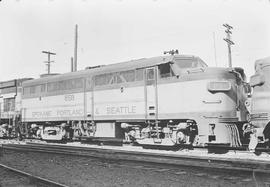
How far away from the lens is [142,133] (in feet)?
43.4

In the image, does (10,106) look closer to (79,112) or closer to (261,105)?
(79,112)

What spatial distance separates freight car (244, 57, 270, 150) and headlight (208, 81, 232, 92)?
1.92 meters

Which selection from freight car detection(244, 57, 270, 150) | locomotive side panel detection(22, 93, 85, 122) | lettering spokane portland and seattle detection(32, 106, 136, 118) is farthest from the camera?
locomotive side panel detection(22, 93, 85, 122)

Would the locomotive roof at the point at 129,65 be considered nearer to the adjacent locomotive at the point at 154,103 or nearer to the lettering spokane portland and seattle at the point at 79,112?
the adjacent locomotive at the point at 154,103

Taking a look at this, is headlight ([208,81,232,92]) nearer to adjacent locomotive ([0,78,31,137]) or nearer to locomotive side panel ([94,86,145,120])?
locomotive side panel ([94,86,145,120])

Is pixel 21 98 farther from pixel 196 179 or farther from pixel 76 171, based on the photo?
pixel 196 179

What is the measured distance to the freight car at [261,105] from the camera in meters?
8.72

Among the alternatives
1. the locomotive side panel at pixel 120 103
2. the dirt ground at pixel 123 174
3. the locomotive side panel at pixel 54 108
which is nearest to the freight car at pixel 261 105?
the dirt ground at pixel 123 174

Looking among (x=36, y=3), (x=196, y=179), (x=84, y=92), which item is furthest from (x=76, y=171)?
(x=84, y=92)

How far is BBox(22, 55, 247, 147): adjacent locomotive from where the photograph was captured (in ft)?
37.1

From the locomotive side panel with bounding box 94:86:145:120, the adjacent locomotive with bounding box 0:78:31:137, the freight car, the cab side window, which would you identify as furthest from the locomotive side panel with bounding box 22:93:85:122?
the freight car

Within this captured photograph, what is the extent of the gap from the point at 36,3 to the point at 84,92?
715 centimetres

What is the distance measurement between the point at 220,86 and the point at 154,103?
2665 mm

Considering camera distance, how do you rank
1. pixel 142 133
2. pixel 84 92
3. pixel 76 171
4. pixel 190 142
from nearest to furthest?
pixel 76 171
pixel 190 142
pixel 142 133
pixel 84 92
